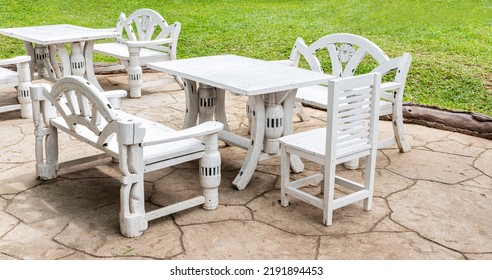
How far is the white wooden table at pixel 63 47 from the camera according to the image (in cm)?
708

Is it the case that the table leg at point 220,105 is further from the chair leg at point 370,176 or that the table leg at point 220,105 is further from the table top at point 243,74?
the chair leg at point 370,176

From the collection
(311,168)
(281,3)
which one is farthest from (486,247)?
(281,3)

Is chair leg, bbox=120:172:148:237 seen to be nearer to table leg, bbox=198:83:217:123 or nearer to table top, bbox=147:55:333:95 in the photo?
table top, bbox=147:55:333:95

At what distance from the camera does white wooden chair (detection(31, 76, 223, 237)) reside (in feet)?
12.3

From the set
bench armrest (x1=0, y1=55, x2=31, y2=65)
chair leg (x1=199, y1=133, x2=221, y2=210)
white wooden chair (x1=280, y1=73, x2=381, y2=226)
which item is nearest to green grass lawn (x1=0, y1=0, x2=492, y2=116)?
white wooden chair (x1=280, y1=73, x2=381, y2=226)

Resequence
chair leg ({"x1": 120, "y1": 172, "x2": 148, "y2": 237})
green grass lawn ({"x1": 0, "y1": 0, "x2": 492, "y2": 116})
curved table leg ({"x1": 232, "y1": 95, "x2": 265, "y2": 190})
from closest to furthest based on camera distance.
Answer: chair leg ({"x1": 120, "y1": 172, "x2": 148, "y2": 237}) → curved table leg ({"x1": 232, "y1": 95, "x2": 265, "y2": 190}) → green grass lawn ({"x1": 0, "y1": 0, "x2": 492, "y2": 116})

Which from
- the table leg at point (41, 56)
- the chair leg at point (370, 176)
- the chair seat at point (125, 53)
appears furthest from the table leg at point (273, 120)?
the table leg at point (41, 56)

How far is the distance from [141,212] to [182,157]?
0.42 meters

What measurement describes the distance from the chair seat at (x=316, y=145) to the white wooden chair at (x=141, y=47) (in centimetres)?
344

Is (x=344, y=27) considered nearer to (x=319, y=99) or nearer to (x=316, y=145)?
(x=319, y=99)

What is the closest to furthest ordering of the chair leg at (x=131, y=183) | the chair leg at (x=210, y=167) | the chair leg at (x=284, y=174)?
the chair leg at (x=131, y=183)
the chair leg at (x=210, y=167)
the chair leg at (x=284, y=174)

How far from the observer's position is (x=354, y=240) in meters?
3.89

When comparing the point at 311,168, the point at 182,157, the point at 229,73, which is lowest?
the point at 311,168

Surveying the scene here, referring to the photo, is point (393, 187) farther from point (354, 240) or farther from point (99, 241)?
point (99, 241)
